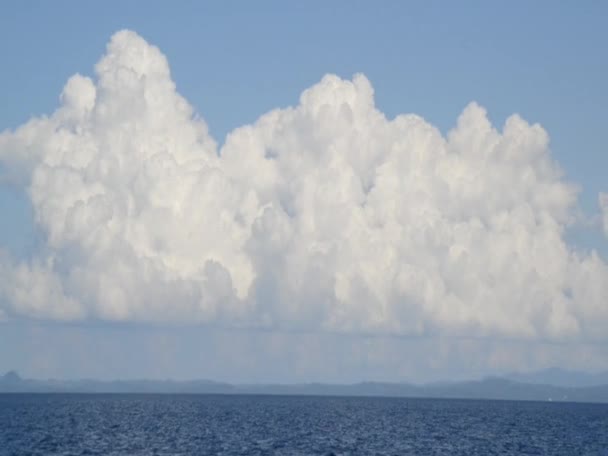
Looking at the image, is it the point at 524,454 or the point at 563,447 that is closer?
the point at 524,454

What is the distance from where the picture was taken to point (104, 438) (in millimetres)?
148500

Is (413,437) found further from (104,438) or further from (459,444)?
(104,438)

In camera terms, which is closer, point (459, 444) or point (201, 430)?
point (459, 444)

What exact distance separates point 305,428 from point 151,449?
6876 centimetres

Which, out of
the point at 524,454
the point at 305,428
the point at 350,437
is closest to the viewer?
the point at 524,454

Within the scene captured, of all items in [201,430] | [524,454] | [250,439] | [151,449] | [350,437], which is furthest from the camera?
[201,430]

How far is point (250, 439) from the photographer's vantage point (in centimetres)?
15462

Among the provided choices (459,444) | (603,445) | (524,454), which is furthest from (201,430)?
(603,445)

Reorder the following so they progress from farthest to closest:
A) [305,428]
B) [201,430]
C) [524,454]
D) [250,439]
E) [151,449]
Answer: [305,428]
[201,430]
[250,439]
[524,454]
[151,449]

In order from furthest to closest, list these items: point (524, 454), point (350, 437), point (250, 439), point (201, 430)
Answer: point (201, 430) → point (350, 437) → point (250, 439) → point (524, 454)

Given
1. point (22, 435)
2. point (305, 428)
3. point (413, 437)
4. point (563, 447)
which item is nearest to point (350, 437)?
point (413, 437)

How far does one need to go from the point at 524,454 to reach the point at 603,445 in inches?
1464

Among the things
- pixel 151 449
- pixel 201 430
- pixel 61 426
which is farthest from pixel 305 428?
pixel 151 449

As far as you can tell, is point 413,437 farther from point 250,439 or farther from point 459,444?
point 250,439
